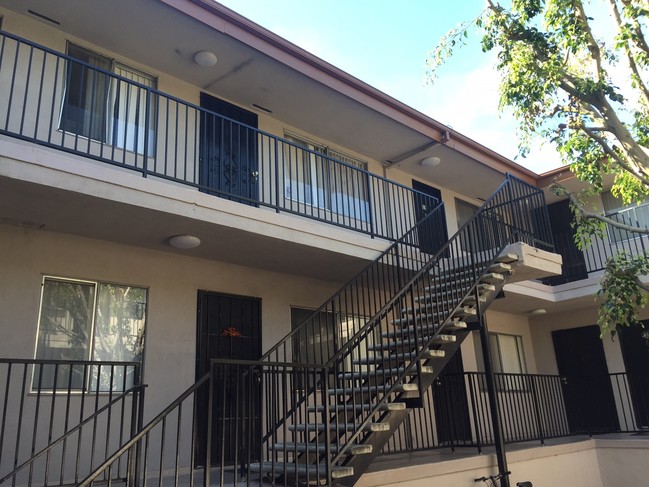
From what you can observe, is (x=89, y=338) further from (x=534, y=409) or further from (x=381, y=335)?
(x=534, y=409)

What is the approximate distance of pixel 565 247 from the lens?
14.1 metres

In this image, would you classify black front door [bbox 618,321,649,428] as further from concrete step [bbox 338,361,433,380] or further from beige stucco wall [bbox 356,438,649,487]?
concrete step [bbox 338,361,433,380]

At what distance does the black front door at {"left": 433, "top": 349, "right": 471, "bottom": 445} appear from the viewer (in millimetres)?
9914

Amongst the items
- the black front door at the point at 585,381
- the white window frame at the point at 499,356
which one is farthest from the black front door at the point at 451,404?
the black front door at the point at 585,381

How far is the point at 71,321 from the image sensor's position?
710 cm

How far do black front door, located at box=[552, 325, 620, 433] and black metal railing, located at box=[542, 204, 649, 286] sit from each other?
4.85ft

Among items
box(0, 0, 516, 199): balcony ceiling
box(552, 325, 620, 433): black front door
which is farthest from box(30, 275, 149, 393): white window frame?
box(552, 325, 620, 433): black front door

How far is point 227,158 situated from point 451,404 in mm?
5666

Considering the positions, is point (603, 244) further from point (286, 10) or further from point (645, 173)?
point (286, 10)

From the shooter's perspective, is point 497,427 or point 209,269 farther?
point 209,269

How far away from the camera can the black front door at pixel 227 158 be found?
8.63 meters

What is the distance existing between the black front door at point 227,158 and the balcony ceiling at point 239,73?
0.75 feet

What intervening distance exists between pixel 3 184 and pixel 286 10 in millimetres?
5528

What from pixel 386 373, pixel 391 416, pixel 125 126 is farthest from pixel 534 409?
pixel 125 126
